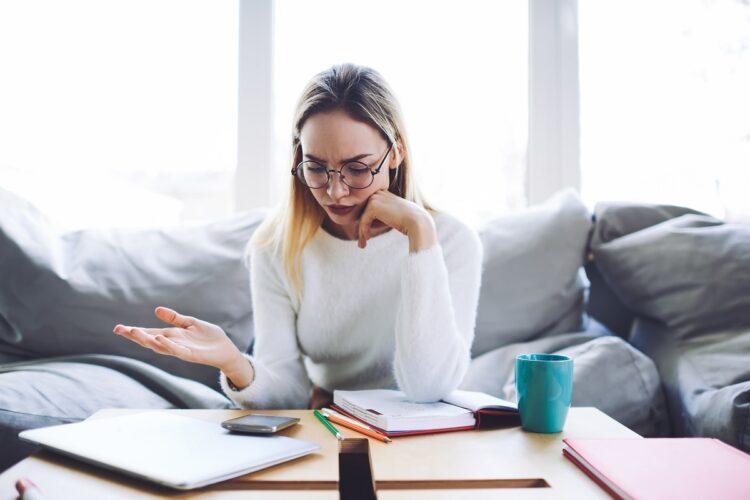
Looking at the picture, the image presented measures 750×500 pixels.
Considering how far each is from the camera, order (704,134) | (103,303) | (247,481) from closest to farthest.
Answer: (247,481)
(103,303)
(704,134)

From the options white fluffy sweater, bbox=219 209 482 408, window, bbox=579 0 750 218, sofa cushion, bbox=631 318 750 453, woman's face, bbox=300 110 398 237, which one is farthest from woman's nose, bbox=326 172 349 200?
window, bbox=579 0 750 218

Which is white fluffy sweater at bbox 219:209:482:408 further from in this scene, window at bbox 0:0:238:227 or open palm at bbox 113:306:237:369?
window at bbox 0:0:238:227

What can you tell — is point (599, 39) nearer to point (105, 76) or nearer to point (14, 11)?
point (105, 76)

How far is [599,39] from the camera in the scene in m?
2.24

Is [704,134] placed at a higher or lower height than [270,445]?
higher

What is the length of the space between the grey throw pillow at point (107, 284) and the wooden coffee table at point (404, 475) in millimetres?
895

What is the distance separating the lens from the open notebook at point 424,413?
0.78 meters

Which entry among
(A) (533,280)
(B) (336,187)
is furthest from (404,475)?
(A) (533,280)

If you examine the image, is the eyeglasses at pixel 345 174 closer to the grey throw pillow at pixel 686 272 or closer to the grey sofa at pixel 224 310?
the grey sofa at pixel 224 310

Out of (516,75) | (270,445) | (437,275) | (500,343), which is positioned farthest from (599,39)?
(270,445)

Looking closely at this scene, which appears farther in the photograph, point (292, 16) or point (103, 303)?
point (292, 16)

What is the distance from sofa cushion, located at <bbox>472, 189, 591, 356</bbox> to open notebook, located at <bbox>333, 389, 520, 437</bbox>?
703 millimetres

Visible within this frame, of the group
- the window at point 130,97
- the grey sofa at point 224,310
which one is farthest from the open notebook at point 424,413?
the window at point 130,97

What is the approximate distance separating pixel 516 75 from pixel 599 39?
333mm
